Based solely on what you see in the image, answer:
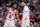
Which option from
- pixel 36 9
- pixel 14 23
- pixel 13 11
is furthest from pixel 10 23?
pixel 36 9

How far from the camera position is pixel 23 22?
315 cm

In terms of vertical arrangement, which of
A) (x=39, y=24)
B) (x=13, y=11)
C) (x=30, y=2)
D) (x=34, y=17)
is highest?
(x=30, y=2)

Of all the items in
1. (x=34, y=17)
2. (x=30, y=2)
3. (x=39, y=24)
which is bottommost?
(x=39, y=24)

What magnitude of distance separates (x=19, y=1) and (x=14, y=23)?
122cm

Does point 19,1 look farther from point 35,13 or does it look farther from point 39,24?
point 39,24

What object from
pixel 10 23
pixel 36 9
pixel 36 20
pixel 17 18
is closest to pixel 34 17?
pixel 36 20

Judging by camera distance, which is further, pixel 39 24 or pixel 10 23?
pixel 39 24

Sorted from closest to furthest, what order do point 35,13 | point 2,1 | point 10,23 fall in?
point 10,23 → point 35,13 → point 2,1

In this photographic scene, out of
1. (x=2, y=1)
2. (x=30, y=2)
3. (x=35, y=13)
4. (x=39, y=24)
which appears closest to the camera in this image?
(x=39, y=24)

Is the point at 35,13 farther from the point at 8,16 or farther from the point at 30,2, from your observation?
the point at 8,16

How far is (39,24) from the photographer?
134 inches

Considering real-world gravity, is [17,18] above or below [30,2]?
below

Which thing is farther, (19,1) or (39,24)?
(19,1)

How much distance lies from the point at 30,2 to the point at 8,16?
46.4 inches
